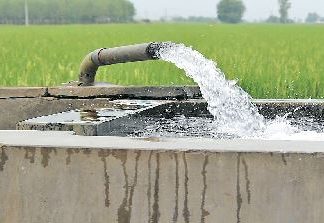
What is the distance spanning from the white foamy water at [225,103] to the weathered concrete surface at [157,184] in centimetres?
113

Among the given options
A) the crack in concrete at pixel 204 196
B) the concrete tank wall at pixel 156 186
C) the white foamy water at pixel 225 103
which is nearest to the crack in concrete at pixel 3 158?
the concrete tank wall at pixel 156 186

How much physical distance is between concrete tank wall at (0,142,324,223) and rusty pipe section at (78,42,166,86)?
4.45 ft

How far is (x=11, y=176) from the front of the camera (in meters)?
1.96

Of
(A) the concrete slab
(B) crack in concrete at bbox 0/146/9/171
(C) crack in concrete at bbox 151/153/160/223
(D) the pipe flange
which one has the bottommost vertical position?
(C) crack in concrete at bbox 151/153/160/223

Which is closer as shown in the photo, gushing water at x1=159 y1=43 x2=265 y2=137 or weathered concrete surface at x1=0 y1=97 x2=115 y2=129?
gushing water at x1=159 y1=43 x2=265 y2=137

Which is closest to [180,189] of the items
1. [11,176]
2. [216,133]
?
[11,176]

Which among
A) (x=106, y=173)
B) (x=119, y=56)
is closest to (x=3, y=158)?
(x=106, y=173)

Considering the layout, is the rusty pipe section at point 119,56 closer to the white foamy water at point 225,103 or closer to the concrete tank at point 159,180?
the white foamy water at point 225,103

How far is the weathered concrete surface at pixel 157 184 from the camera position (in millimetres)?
1829

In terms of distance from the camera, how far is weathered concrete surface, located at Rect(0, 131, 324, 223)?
1829mm

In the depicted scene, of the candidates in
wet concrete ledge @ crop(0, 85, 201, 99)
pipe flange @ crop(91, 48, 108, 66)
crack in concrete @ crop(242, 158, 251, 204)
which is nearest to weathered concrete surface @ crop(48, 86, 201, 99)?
wet concrete ledge @ crop(0, 85, 201, 99)

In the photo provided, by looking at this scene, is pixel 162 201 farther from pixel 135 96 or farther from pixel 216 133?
pixel 135 96

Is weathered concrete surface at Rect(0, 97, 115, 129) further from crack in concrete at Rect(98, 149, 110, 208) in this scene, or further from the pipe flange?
crack in concrete at Rect(98, 149, 110, 208)

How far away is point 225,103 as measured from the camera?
3.32 meters
